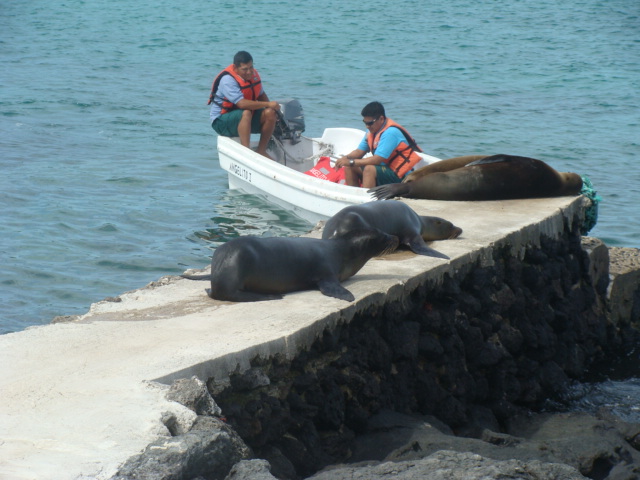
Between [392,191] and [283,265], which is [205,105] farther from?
[283,265]

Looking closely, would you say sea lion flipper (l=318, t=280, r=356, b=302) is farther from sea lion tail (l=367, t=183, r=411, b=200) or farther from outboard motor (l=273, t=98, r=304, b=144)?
outboard motor (l=273, t=98, r=304, b=144)

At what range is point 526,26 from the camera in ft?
129

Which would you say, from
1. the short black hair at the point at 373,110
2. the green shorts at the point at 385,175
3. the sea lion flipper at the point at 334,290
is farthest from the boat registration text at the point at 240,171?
the sea lion flipper at the point at 334,290

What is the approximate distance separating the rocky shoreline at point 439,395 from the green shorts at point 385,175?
7.09 feet

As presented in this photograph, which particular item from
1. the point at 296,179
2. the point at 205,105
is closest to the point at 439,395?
the point at 296,179

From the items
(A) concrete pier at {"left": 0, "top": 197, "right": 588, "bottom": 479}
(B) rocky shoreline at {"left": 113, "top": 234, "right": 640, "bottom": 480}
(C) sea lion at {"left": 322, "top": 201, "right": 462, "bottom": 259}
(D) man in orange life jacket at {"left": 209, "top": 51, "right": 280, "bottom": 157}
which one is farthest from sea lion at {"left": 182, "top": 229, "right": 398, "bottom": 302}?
(D) man in orange life jacket at {"left": 209, "top": 51, "right": 280, "bottom": 157}

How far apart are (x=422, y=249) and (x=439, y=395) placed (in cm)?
119

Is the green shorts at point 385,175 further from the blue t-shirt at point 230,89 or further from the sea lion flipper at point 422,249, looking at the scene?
the sea lion flipper at point 422,249

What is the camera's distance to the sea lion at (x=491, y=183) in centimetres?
914

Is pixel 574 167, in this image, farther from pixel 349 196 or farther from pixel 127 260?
pixel 127 260

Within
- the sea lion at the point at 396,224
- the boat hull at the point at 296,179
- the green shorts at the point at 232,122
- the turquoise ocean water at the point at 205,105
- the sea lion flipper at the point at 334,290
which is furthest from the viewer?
the green shorts at the point at 232,122

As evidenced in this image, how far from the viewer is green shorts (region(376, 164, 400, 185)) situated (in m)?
10.4

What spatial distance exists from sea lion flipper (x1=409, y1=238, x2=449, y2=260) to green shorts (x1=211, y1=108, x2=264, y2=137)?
5820 millimetres

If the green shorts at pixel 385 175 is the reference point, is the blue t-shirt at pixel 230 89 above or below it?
above
